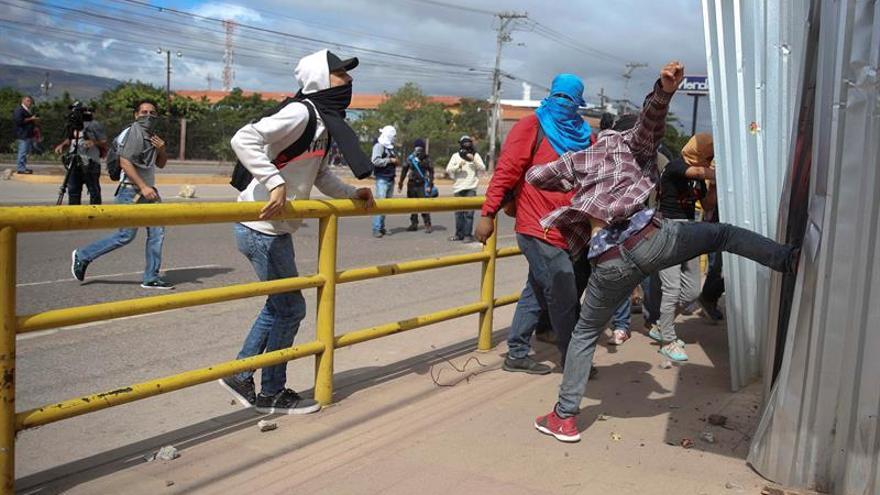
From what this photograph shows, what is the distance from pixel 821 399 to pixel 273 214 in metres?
2.57

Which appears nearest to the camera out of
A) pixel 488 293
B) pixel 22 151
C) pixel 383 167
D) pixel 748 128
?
pixel 748 128

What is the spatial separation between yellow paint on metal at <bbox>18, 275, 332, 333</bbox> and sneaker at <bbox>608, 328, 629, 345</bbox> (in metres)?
2.94

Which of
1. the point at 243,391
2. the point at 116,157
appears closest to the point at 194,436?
the point at 243,391

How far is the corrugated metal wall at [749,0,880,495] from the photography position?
3.32 m

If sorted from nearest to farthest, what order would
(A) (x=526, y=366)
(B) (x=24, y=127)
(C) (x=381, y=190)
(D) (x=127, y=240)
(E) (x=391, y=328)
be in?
1. (E) (x=391, y=328)
2. (A) (x=526, y=366)
3. (D) (x=127, y=240)
4. (C) (x=381, y=190)
5. (B) (x=24, y=127)

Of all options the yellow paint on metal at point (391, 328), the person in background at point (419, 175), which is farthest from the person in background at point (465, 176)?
the yellow paint on metal at point (391, 328)

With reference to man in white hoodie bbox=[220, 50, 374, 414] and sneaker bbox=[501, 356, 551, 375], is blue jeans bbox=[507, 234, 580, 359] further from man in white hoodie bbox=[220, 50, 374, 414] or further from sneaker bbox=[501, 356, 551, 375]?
man in white hoodie bbox=[220, 50, 374, 414]

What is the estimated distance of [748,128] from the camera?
16.9 feet

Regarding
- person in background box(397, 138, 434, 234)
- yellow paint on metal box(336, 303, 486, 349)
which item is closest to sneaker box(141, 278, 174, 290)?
yellow paint on metal box(336, 303, 486, 349)

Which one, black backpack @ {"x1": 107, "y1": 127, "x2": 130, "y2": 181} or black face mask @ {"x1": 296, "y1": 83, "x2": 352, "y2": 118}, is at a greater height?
black face mask @ {"x1": 296, "y1": 83, "x2": 352, "y2": 118}

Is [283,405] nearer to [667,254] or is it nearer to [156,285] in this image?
[667,254]

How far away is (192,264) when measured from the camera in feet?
33.8

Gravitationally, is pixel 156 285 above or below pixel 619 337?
below

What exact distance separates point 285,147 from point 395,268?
110cm
